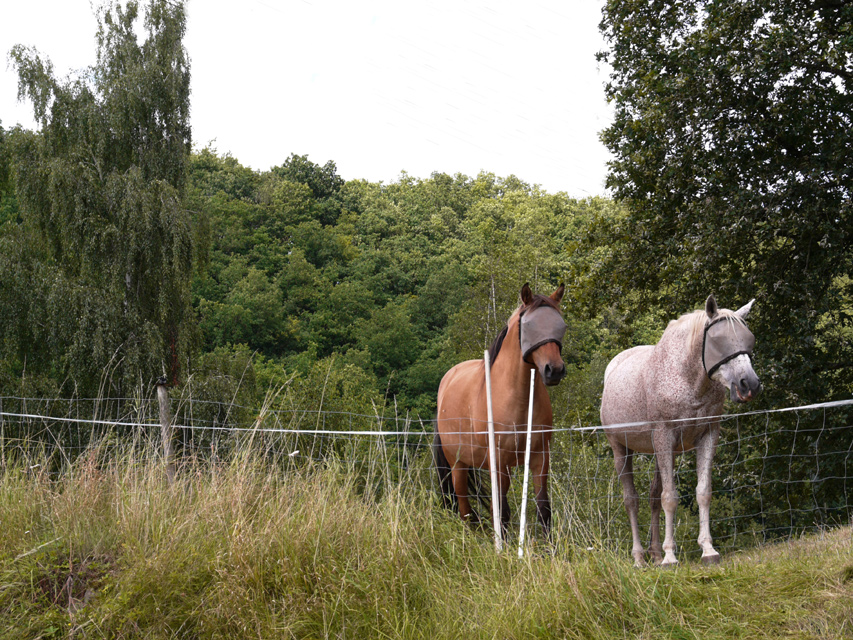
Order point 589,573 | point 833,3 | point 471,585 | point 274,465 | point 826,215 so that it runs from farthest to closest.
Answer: point 833,3, point 826,215, point 274,465, point 471,585, point 589,573

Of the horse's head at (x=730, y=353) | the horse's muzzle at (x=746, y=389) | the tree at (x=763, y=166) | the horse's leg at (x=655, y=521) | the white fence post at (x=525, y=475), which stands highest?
the tree at (x=763, y=166)

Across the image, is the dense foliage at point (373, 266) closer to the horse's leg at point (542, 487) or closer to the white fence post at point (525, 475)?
the horse's leg at point (542, 487)

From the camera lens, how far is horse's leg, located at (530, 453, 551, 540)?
4.72m

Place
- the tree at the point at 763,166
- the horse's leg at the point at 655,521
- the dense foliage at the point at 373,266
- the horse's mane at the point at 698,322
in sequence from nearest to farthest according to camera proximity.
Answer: the horse's mane at the point at 698,322, the horse's leg at the point at 655,521, the tree at the point at 763,166, the dense foliage at the point at 373,266

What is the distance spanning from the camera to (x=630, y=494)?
502 cm

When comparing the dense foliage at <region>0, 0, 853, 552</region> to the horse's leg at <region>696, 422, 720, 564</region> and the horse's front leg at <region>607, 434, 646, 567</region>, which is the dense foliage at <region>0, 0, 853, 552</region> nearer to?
the horse's leg at <region>696, 422, 720, 564</region>

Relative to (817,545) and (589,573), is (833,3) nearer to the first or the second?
(817,545)

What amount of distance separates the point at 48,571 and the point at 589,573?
2862 mm

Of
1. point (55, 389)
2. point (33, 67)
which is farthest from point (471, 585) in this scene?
point (33, 67)

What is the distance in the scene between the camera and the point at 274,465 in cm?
465

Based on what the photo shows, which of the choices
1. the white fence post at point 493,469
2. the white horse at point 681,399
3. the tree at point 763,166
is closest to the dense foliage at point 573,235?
the tree at point 763,166

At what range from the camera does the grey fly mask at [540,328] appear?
4.67 meters

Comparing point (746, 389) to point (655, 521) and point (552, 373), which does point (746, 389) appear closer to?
point (552, 373)

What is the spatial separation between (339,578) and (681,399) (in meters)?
2.32
